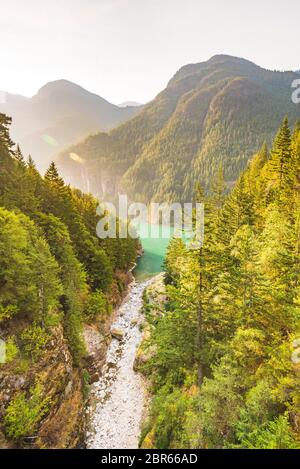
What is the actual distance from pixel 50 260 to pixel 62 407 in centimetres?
1232

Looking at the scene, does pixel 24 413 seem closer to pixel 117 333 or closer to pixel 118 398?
pixel 118 398

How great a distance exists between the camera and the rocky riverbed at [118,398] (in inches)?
930

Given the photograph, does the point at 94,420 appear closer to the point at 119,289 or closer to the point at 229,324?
the point at 229,324

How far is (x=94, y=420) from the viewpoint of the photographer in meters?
25.3

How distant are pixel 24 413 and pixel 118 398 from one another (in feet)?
41.1

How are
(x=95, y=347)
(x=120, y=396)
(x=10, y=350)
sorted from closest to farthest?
1. (x=10, y=350)
2. (x=120, y=396)
3. (x=95, y=347)

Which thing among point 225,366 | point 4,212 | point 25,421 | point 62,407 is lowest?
point 62,407

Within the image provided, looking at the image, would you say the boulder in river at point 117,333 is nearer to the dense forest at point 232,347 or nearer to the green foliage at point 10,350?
the dense forest at point 232,347

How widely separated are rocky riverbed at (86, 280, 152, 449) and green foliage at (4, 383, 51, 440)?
7065 millimetres

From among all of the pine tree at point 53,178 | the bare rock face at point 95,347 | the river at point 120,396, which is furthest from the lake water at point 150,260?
the pine tree at point 53,178

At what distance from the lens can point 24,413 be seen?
58.4 ft

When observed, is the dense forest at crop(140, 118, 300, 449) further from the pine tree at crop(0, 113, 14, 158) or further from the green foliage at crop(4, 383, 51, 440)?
the pine tree at crop(0, 113, 14, 158)

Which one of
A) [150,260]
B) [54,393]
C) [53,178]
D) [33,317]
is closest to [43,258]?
[33,317]
